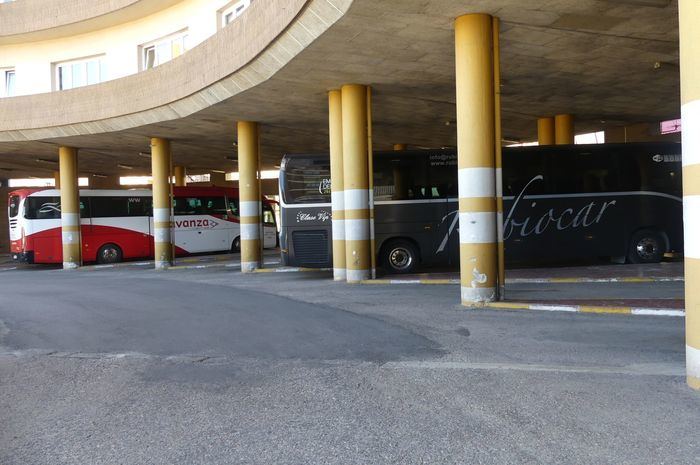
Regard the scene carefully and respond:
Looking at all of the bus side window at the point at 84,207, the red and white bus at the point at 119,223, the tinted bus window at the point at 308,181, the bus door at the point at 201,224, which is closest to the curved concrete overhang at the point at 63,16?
the red and white bus at the point at 119,223

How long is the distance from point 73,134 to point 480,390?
18.5 meters

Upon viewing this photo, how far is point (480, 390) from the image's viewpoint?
4996 mm

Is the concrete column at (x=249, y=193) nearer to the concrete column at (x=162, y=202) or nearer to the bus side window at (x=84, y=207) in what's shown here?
the concrete column at (x=162, y=202)

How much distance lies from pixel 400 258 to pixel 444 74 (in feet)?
16.5

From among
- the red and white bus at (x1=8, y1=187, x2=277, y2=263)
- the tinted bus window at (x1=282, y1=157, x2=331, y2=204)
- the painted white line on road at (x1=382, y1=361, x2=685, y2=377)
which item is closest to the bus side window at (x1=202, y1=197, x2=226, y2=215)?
the red and white bus at (x1=8, y1=187, x2=277, y2=263)

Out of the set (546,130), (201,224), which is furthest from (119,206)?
(546,130)

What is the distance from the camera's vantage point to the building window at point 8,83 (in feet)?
79.2

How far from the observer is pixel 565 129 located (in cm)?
1698

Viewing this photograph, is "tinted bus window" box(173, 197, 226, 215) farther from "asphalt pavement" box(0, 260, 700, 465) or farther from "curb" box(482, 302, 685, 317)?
"curb" box(482, 302, 685, 317)

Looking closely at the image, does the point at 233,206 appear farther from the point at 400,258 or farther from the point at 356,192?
the point at 356,192

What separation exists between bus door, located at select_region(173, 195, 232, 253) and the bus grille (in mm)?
10873

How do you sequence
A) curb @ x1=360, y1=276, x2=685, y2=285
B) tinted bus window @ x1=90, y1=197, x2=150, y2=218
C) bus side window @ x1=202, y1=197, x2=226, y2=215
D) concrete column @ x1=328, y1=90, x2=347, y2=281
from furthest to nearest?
bus side window @ x1=202, y1=197, x2=226, y2=215, tinted bus window @ x1=90, y1=197, x2=150, y2=218, concrete column @ x1=328, y1=90, x2=347, y2=281, curb @ x1=360, y1=276, x2=685, y2=285

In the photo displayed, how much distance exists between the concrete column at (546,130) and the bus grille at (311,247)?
731 cm

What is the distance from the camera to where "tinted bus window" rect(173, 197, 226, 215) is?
24812 mm
